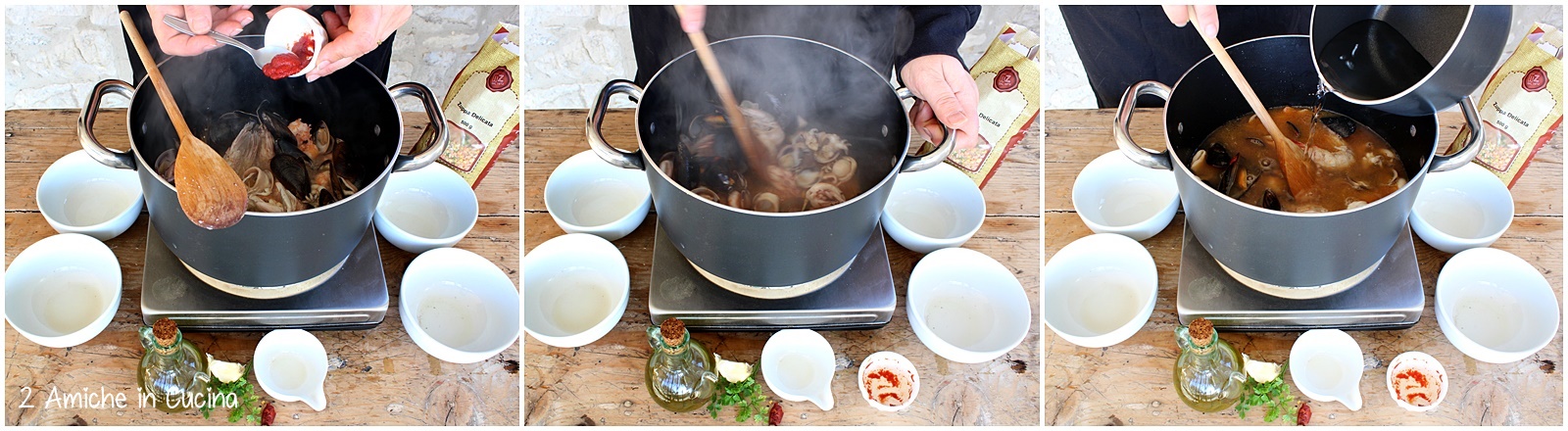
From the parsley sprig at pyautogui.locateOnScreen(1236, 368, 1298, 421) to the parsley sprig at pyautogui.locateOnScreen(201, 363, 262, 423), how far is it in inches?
52.9

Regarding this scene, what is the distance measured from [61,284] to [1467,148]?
1827 millimetres

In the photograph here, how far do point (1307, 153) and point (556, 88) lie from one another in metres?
1.09

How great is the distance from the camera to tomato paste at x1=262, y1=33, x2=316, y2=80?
1284mm

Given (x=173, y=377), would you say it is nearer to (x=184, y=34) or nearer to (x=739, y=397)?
(x=184, y=34)

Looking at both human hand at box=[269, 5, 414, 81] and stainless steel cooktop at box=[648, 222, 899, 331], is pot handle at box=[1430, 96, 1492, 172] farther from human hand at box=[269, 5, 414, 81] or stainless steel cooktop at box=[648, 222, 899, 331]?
→ human hand at box=[269, 5, 414, 81]

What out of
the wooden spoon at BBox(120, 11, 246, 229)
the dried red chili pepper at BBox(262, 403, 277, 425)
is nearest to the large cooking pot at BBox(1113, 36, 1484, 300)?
the wooden spoon at BBox(120, 11, 246, 229)

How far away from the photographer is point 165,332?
1217 millimetres

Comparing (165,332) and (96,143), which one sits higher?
(96,143)

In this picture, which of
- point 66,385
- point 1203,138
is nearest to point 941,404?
point 1203,138

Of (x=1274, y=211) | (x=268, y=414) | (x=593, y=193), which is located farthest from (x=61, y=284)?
(x=1274, y=211)

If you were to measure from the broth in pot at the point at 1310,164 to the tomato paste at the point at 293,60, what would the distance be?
120cm

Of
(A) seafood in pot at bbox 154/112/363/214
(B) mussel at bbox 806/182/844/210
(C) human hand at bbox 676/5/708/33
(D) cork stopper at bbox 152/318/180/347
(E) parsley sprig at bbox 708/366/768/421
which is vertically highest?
(C) human hand at bbox 676/5/708/33

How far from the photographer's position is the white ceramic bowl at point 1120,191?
1.38 metres

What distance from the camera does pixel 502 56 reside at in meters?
1.44
